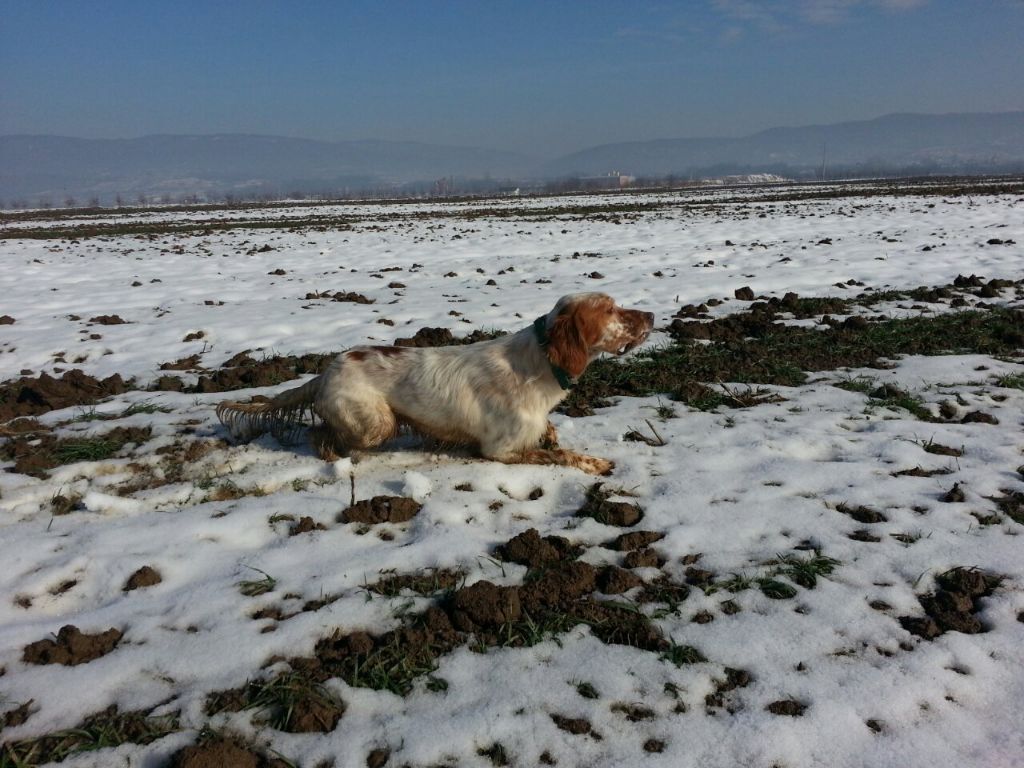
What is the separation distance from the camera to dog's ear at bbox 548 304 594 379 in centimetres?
445

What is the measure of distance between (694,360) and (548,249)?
11861 mm

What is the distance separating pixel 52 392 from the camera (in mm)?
6309

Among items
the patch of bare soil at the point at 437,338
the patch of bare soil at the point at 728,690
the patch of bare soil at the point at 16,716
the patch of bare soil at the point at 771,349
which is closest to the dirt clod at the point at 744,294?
the patch of bare soil at the point at 771,349

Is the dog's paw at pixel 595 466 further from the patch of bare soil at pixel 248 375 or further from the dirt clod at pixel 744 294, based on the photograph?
the dirt clod at pixel 744 294

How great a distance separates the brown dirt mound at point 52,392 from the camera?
6008 millimetres

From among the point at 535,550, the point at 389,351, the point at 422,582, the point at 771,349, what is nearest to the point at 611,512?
the point at 535,550

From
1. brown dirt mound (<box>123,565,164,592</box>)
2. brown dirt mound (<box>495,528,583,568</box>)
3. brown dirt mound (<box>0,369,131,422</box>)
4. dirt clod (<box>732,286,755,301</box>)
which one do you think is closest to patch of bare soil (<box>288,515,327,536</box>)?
brown dirt mound (<box>123,565,164,592</box>)

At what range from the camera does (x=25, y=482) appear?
437 cm

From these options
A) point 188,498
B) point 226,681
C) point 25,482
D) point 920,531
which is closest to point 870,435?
point 920,531

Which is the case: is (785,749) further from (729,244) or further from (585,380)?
(729,244)

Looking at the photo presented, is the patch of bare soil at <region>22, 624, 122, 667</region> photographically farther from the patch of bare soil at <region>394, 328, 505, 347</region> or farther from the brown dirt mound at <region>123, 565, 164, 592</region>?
the patch of bare soil at <region>394, 328, 505, 347</region>

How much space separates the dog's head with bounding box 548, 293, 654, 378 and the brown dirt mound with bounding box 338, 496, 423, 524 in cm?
145

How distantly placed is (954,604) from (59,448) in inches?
232

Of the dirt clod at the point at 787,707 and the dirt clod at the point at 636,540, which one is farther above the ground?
the dirt clod at the point at 636,540
